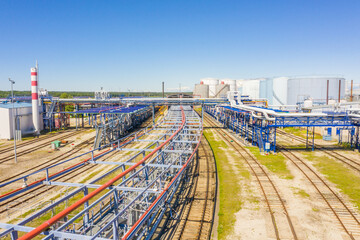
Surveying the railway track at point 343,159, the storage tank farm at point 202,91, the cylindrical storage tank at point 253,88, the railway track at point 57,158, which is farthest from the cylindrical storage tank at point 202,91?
the railway track at point 343,159

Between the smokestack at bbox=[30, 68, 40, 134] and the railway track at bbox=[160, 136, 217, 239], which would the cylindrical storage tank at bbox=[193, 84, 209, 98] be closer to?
the smokestack at bbox=[30, 68, 40, 134]

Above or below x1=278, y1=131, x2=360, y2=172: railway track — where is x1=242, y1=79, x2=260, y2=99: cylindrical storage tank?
above

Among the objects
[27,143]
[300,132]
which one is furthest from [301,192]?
[27,143]

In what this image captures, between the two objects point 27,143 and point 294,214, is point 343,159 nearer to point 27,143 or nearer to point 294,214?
point 294,214

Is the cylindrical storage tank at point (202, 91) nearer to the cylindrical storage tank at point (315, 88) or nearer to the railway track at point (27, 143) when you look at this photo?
the cylindrical storage tank at point (315, 88)

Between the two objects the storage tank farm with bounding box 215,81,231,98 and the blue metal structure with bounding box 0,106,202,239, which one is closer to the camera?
the blue metal structure with bounding box 0,106,202,239

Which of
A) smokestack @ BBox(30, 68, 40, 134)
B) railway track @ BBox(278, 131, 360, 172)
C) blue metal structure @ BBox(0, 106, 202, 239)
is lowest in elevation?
railway track @ BBox(278, 131, 360, 172)

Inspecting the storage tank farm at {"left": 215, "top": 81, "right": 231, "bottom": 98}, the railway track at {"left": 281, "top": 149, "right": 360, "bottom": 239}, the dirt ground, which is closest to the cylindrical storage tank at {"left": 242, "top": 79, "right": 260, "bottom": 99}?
the storage tank farm at {"left": 215, "top": 81, "right": 231, "bottom": 98}
